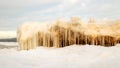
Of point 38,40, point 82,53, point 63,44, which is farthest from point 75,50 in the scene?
point 38,40

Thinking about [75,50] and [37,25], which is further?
[37,25]

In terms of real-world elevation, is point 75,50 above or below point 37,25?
below

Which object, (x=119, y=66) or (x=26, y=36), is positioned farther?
(x=26, y=36)

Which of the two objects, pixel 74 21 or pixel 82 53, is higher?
pixel 74 21

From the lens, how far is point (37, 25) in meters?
10.8

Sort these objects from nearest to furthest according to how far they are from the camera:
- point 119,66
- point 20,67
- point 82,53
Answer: point 119,66
point 20,67
point 82,53

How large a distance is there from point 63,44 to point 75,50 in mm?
1786

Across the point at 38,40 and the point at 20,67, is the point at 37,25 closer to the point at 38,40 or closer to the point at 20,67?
the point at 38,40

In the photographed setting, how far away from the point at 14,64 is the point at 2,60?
10.8 inches

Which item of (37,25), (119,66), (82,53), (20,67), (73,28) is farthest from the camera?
(37,25)

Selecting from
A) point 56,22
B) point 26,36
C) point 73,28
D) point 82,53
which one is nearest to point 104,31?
point 73,28

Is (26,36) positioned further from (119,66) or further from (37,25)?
(119,66)

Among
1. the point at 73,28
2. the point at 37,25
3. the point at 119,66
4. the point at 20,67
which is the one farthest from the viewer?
the point at 37,25

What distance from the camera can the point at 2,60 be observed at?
504 cm
